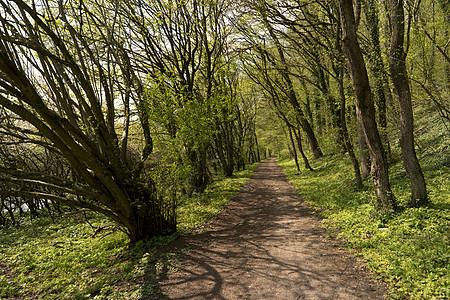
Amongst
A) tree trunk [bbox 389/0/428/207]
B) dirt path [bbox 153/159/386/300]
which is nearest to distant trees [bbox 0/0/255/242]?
dirt path [bbox 153/159/386/300]

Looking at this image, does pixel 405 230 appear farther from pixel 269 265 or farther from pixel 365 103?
pixel 365 103

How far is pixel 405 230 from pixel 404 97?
3.39 meters

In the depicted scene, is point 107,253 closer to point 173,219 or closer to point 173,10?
point 173,219

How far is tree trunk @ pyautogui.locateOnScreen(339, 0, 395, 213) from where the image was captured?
5.96m

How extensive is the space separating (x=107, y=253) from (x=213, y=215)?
391 cm

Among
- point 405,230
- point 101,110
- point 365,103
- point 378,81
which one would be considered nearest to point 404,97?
point 365,103

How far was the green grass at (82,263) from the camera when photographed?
15.7ft

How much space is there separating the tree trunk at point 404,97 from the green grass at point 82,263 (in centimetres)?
651

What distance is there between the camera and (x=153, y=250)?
620 centimetres

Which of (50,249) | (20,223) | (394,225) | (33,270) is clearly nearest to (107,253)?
(33,270)

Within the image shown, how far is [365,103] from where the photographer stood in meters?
6.26

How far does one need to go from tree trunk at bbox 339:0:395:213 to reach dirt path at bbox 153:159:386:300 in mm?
1964

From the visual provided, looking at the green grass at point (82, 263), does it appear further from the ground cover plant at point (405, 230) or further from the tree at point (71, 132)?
the ground cover plant at point (405, 230)

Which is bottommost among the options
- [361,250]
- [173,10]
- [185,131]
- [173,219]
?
[361,250]
